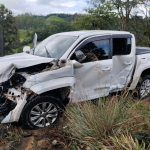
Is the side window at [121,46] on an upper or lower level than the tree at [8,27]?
lower

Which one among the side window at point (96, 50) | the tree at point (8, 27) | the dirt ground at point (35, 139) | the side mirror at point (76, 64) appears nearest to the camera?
the dirt ground at point (35, 139)

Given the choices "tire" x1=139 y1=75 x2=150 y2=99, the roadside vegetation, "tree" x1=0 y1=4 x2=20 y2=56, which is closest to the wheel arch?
"tire" x1=139 y1=75 x2=150 y2=99

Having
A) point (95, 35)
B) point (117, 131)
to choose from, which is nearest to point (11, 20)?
point (95, 35)

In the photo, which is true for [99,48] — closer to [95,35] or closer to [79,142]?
[95,35]

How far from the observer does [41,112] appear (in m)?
3.17

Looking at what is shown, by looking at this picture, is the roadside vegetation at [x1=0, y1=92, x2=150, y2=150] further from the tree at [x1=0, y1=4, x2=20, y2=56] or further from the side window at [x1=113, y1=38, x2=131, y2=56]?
A: the tree at [x1=0, y1=4, x2=20, y2=56]

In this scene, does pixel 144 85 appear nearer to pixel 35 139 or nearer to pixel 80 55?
pixel 80 55

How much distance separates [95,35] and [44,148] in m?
2.53

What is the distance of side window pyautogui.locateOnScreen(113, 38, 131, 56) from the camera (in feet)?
13.4

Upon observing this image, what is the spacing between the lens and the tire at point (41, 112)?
304 centimetres

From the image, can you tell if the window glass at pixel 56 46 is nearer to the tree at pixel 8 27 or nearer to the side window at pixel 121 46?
the side window at pixel 121 46

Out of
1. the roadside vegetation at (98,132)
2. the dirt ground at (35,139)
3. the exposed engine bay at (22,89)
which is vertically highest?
the exposed engine bay at (22,89)

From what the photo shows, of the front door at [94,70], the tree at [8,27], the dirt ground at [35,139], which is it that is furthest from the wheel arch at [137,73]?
the tree at [8,27]

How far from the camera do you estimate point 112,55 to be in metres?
4.00
